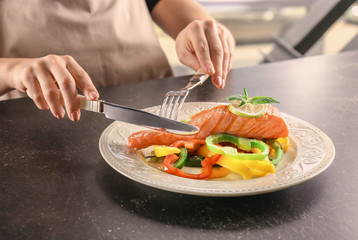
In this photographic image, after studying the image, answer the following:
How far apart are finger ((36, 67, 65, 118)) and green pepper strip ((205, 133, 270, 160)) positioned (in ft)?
1.18

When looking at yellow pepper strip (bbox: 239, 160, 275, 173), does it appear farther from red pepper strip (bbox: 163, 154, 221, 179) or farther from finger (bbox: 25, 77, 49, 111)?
finger (bbox: 25, 77, 49, 111)

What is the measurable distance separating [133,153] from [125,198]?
153mm

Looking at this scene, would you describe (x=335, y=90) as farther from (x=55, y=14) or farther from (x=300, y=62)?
(x=55, y=14)

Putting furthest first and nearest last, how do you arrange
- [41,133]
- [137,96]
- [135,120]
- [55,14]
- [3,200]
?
1. [55,14]
2. [137,96]
3. [41,133]
4. [135,120]
5. [3,200]

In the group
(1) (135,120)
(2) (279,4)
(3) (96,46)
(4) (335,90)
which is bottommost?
(2) (279,4)

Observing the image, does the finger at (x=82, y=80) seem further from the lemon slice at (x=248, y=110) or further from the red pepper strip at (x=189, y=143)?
the lemon slice at (x=248, y=110)

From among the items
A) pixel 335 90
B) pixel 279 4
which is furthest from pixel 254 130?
pixel 279 4

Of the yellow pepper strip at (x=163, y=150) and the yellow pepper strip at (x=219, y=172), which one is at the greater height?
the yellow pepper strip at (x=219, y=172)

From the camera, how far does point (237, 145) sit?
101cm

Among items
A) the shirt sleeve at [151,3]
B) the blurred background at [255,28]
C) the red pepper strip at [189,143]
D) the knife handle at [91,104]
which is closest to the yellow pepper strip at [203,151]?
the red pepper strip at [189,143]

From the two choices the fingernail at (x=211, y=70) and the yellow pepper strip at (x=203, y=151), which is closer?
the yellow pepper strip at (x=203, y=151)

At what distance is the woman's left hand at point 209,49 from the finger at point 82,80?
1.43ft

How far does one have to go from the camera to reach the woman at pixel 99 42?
1.21 meters

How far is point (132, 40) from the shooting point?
187cm
